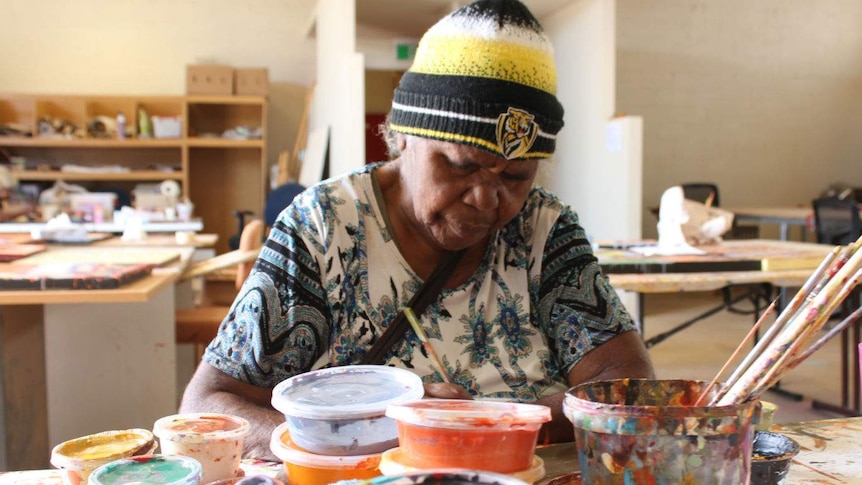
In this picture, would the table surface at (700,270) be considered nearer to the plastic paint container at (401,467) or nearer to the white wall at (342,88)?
the plastic paint container at (401,467)

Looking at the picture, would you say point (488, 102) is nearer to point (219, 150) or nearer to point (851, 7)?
point (219, 150)

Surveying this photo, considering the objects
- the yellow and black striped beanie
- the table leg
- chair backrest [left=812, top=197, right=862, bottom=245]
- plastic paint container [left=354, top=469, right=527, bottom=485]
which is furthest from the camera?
chair backrest [left=812, top=197, right=862, bottom=245]

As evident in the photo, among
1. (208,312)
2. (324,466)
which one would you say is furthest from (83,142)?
(324,466)

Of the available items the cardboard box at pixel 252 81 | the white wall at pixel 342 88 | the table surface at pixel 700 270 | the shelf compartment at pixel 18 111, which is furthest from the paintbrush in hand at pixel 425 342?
the shelf compartment at pixel 18 111

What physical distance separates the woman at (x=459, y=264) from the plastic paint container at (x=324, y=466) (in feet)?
1.25

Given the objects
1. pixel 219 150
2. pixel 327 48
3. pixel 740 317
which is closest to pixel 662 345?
pixel 740 317

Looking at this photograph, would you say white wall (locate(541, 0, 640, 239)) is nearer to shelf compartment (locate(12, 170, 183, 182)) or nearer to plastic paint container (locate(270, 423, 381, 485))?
shelf compartment (locate(12, 170, 183, 182))

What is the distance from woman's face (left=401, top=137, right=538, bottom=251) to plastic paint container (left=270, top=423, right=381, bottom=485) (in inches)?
26.7

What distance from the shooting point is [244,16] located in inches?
331

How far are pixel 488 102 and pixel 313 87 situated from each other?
7.02m

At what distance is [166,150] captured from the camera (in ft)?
27.3

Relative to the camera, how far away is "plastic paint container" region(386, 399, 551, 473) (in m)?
0.75

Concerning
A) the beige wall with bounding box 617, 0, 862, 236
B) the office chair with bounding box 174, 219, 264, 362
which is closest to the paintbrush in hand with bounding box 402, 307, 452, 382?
the office chair with bounding box 174, 219, 264, 362

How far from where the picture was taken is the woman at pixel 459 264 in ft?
4.58
